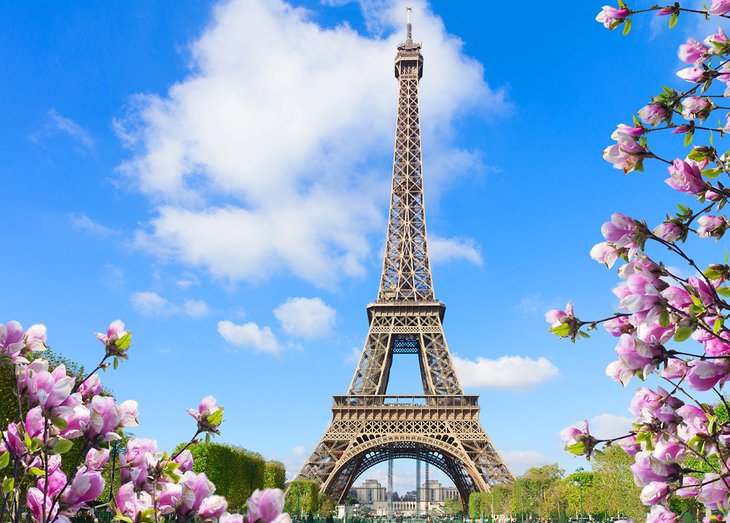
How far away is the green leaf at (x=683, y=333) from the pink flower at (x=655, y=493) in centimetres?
66

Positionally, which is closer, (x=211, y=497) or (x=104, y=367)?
(x=211, y=497)

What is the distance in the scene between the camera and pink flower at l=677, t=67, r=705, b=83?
3518mm

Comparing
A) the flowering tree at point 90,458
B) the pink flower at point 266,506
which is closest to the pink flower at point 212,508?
the flowering tree at point 90,458

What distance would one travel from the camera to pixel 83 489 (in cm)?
315

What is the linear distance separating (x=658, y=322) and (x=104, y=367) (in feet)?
9.89

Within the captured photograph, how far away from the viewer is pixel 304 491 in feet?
165

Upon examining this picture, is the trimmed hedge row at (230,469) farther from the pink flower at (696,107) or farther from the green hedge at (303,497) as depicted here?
the pink flower at (696,107)

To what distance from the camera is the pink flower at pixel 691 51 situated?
3.73m

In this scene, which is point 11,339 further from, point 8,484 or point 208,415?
point 208,415

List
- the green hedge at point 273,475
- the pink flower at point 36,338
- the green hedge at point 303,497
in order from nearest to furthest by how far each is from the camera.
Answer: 1. the pink flower at point 36,338
2. the green hedge at point 273,475
3. the green hedge at point 303,497

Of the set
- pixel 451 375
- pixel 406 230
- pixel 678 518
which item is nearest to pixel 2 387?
pixel 678 518

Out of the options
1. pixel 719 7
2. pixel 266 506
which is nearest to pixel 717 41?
pixel 719 7

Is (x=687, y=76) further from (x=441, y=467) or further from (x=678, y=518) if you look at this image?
(x=441, y=467)

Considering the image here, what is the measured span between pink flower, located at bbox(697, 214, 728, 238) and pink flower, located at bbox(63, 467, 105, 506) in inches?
129
